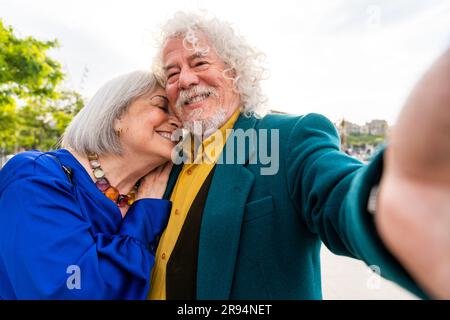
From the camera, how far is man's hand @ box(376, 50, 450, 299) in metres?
0.51

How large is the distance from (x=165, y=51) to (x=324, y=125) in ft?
3.56

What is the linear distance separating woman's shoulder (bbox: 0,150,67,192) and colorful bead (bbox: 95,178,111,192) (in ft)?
0.70

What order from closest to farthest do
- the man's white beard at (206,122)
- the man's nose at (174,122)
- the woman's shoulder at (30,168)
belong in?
the woman's shoulder at (30,168), the man's white beard at (206,122), the man's nose at (174,122)

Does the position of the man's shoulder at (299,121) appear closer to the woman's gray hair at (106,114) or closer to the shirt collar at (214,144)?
the shirt collar at (214,144)

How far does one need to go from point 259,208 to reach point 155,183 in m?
0.80

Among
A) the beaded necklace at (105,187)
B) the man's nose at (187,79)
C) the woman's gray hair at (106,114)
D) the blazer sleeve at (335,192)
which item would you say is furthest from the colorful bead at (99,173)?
the blazer sleeve at (335,192)

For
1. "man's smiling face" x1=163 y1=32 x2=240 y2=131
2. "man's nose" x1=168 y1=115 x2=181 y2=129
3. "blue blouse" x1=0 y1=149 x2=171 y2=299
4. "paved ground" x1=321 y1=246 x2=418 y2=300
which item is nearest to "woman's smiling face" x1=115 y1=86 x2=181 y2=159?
"man's nose" x1=168 y1=115 x2=181 y2=129

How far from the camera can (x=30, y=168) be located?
1.49 metres

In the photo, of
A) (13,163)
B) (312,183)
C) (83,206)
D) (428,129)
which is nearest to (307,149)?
(312,183)

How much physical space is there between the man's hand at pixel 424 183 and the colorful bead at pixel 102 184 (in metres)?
1.48

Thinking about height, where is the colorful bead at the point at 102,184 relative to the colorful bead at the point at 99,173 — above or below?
below

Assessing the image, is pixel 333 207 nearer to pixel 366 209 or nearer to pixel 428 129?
pixel 366 209

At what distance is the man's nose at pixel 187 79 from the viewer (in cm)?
179

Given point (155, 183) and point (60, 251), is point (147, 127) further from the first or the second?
point (60, 251)
